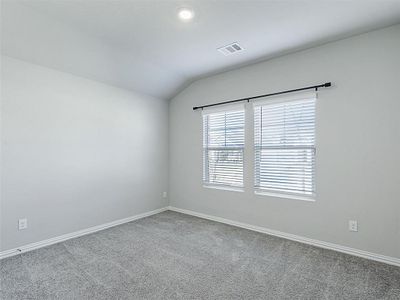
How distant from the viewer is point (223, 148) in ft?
12.7

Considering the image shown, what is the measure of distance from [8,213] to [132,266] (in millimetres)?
1637

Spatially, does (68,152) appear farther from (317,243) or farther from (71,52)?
(317,243)

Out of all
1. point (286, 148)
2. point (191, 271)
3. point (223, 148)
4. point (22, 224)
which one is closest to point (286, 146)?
point (286, 148)

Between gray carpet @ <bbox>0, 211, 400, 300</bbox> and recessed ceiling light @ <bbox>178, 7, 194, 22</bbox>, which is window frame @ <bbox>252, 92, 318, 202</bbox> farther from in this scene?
recessed ceiling light @ <bbox>178, 7, 194, 22</bbox>

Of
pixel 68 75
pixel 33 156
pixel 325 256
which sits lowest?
pixel 325 256

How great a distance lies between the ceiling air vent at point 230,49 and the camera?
2.87 m

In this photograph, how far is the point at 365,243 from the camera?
254 centimetres

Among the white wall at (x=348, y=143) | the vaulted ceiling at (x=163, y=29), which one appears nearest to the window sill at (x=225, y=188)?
the white wall at (x=348, y=143)

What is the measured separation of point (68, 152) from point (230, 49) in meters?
2.73

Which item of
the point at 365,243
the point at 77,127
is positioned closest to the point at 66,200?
the point at 77,127

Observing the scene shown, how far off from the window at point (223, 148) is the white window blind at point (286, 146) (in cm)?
33

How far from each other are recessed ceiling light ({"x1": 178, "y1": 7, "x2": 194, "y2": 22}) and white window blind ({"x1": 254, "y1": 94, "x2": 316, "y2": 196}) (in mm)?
1706

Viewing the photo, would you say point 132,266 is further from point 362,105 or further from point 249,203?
point 362,105

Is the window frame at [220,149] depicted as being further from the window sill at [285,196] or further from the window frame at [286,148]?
the window sill at [285,196]
